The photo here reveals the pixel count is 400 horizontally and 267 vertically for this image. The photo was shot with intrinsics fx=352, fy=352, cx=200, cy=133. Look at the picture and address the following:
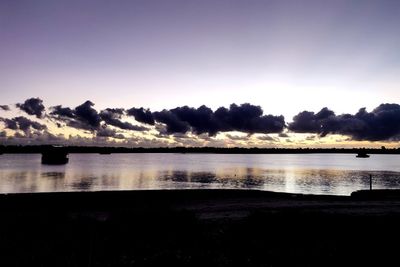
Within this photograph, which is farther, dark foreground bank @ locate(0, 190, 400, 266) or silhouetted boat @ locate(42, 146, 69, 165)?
silhouetted boat @ locate(42, 146, 69, 165)

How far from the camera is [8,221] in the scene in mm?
16094

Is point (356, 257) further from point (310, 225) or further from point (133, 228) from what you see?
point (133, 228)

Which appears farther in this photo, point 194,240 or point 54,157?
point 54,157

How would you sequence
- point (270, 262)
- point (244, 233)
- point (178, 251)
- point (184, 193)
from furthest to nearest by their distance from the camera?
point (184, 193) < point (244, 233) < point (178, 251) < point (270, 262)

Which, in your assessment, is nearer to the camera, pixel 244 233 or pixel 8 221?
pixel 244 233

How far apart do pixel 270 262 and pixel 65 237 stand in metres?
7.62

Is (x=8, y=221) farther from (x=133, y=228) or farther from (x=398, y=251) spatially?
(x=398, y=251)

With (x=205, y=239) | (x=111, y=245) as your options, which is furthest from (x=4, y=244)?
(x=205, y=239)

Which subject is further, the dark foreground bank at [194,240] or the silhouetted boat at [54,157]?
the silhouetted boat at [54,157]

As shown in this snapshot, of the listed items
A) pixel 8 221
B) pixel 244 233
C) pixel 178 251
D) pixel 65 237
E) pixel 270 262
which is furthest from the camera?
pixel 8 221

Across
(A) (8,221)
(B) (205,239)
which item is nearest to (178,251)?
(B) (205,239)

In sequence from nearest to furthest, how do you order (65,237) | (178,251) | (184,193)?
(178,251) < (65,237) < (184,193)

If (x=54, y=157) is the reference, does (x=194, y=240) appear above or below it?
above

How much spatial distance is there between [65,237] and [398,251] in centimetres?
1207
